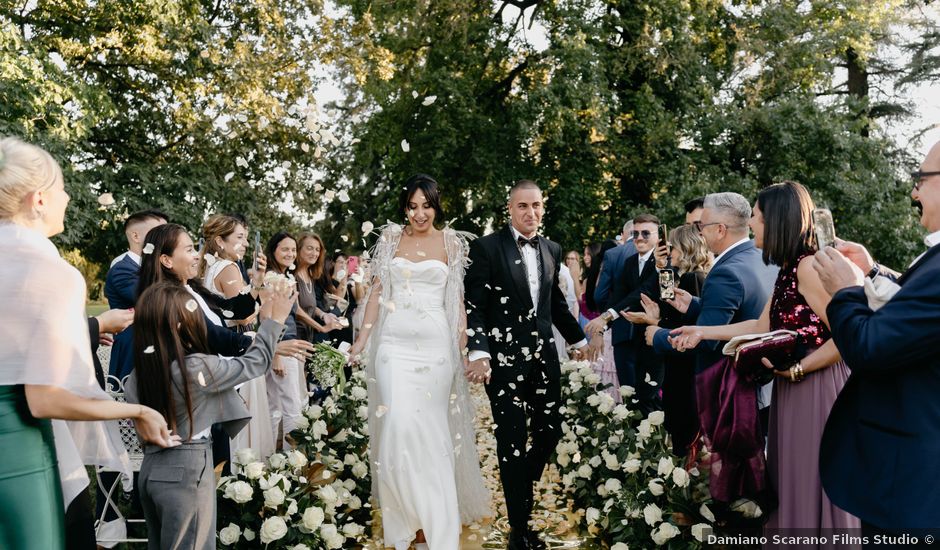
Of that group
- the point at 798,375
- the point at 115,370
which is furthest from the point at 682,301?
the point at 115,370

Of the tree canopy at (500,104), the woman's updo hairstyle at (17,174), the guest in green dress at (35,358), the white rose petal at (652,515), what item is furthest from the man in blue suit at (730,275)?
the tree canopy at (500,104)

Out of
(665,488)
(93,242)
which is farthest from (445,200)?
(665,488)

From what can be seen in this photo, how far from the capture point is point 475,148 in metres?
18.0

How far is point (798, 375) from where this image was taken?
370cm

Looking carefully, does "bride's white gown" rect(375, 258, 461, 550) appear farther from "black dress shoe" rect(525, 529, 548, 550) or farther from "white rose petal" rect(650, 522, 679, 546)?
"white rose petal" rect(650, 522, 679, 546)

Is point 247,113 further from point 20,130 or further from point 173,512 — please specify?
point 173,512

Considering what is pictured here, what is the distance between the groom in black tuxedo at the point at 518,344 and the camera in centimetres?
546

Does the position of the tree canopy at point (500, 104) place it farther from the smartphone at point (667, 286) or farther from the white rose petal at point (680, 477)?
the white rose petal at point (680, 477)

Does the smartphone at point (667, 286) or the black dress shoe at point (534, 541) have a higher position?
the smartphone at point (667, 286)

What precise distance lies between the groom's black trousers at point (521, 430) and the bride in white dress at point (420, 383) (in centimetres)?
34

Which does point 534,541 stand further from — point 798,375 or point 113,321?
point 113,321

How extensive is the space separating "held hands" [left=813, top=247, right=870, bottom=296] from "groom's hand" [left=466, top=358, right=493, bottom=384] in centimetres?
292

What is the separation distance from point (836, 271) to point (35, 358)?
8.61ft

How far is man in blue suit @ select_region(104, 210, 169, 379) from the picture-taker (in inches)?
229
